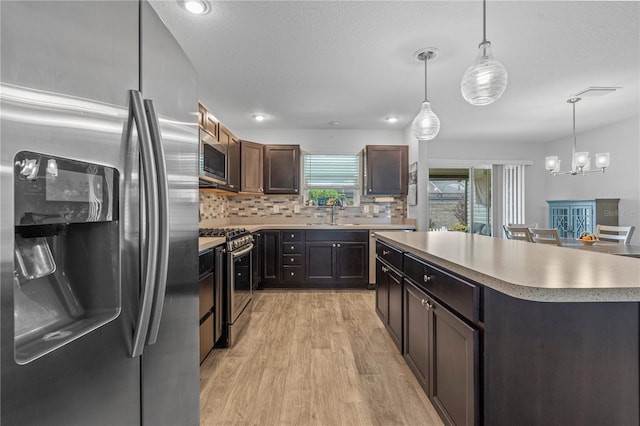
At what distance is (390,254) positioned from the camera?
2.40 meters

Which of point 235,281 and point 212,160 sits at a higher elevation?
point 212,160

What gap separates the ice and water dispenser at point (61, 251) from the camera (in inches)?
20.0

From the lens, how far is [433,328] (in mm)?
1541

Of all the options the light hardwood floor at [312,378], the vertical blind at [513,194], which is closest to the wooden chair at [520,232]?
the light hardwood floor at [312,378]

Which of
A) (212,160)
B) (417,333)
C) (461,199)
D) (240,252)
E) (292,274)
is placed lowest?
(292,274)

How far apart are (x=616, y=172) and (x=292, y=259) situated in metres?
5.08

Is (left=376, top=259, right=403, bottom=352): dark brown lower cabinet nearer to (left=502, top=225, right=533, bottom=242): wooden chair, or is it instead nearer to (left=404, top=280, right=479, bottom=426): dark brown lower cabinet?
(left=404, top=280, right=479, bottom=426): dark brown lower cabinet

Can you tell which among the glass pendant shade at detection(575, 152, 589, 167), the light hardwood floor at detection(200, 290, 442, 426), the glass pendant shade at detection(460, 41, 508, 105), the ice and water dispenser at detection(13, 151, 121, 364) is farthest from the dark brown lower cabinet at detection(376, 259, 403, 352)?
the glass pendant shade at detection(575, 152, 589, 167)

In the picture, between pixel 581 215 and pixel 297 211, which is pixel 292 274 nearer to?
pixel 297 211

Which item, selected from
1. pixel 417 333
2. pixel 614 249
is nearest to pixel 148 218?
pixel 417 333

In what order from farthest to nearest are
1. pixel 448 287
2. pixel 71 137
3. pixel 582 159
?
1. pixel 582 159
2. pixel 448 287
3. pixel 71 137

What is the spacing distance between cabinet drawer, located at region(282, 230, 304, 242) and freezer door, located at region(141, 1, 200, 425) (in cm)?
307

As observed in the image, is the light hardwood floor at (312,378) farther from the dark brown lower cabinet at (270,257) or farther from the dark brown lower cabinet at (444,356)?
the dark brown lower cabinet at (270,257)

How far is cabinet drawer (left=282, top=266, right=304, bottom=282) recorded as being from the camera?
426cm
